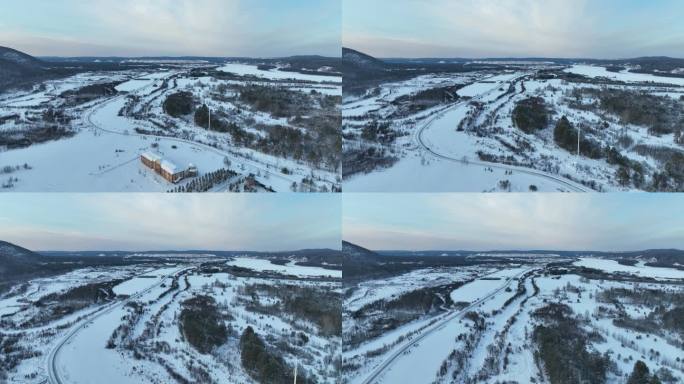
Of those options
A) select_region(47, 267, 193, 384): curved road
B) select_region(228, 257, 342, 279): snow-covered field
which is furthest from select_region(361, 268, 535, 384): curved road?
select_region(47, 267, 193, 384): curved road

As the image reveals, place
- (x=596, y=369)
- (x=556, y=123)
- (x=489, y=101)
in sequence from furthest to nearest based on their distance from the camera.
→ 1. (x=489, y=101)
2. (x=556, y=123)
3. (x=596, y=369)

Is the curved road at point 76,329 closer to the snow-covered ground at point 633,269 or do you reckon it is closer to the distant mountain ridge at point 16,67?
the distant mountain ridge at point 16,67

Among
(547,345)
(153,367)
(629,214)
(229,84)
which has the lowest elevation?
(153,367)

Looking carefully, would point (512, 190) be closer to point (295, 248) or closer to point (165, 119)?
point (295, 248)

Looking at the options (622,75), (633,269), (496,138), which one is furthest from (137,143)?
(633,269)

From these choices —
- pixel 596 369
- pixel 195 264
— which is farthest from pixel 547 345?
pixel 195 264
